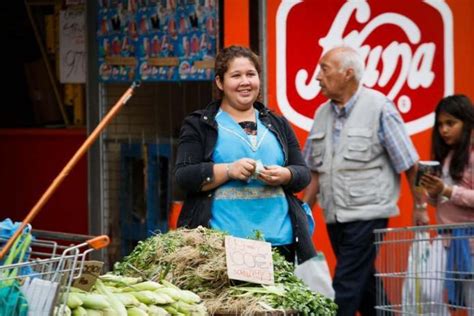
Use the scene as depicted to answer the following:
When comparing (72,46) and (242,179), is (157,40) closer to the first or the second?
(72,46)

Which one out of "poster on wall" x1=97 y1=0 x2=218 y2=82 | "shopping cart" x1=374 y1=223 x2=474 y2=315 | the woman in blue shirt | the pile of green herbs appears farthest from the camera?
"poster on wall" x1=97 y1=0 x2=218 y2=82

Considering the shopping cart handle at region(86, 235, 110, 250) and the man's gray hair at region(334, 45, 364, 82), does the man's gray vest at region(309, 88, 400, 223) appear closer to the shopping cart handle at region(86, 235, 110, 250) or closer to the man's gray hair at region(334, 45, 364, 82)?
the man's gray hair at region(334, 45, 364, 82)

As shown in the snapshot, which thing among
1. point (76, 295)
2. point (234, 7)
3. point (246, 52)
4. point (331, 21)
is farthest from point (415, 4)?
point (76, 295)

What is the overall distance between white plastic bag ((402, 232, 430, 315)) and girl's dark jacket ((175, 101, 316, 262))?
530mm

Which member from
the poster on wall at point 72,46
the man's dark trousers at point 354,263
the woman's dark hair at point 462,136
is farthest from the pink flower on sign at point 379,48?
the poster on wall at point 72,46

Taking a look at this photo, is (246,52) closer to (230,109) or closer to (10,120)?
(230,109)

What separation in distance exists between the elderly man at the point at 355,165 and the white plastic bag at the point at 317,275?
98 mm

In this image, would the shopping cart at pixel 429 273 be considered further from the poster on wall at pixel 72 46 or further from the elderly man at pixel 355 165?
the poster on wall at pixel 72 46

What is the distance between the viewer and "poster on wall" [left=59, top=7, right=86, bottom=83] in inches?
430

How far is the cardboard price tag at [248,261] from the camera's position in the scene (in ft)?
18.9

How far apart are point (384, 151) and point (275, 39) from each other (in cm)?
123

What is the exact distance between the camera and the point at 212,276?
230 inches

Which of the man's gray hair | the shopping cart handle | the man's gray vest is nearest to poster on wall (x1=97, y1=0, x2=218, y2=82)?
the man's gray hair

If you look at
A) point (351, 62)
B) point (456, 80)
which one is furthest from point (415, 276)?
point (456, 80)
